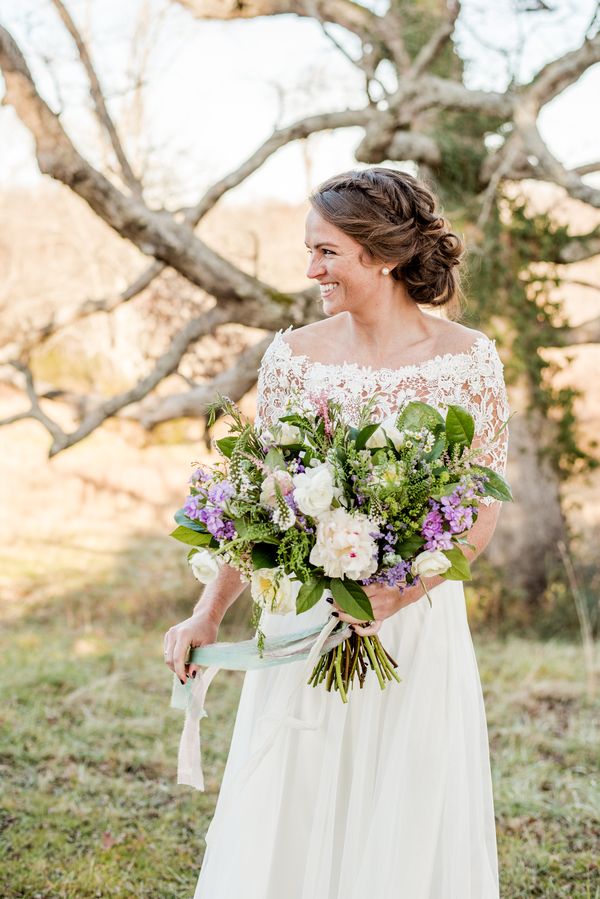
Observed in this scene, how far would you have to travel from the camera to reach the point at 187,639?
7.86 feet

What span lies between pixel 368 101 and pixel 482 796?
5834 mm

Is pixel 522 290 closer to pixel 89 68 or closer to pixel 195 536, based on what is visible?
pixel 89 68

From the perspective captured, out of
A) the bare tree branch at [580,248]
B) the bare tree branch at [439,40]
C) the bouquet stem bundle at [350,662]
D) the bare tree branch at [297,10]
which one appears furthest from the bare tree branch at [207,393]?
the bouquet stem bundle at [350,662]

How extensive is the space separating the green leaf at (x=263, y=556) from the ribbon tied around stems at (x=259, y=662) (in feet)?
0.78

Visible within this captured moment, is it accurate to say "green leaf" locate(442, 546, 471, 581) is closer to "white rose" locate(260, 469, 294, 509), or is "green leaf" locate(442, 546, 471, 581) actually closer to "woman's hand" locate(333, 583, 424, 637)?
"woman's hand" locate(333, 583, 424, 637)

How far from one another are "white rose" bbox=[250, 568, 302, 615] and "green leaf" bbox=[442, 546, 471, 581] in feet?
1.07

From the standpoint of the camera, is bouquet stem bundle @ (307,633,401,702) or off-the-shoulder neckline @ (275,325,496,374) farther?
off-the-shoulder neckline @ (275,325,496,374)

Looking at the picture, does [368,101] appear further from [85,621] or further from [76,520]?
[76,520]

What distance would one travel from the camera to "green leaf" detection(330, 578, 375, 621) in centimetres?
198

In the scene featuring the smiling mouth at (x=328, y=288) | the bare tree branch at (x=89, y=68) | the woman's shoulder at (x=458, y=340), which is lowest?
the woman's shoulder at (x=458, y=340)

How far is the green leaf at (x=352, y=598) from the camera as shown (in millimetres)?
1979

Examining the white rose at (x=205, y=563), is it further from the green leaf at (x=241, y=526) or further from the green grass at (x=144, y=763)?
the green grass at (x=144, y=763)

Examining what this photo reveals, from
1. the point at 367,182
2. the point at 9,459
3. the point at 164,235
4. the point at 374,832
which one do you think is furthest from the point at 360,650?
the point at 9,459

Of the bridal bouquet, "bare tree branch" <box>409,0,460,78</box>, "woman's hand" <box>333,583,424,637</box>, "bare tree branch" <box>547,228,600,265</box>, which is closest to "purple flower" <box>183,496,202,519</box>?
the bridal bouquet
